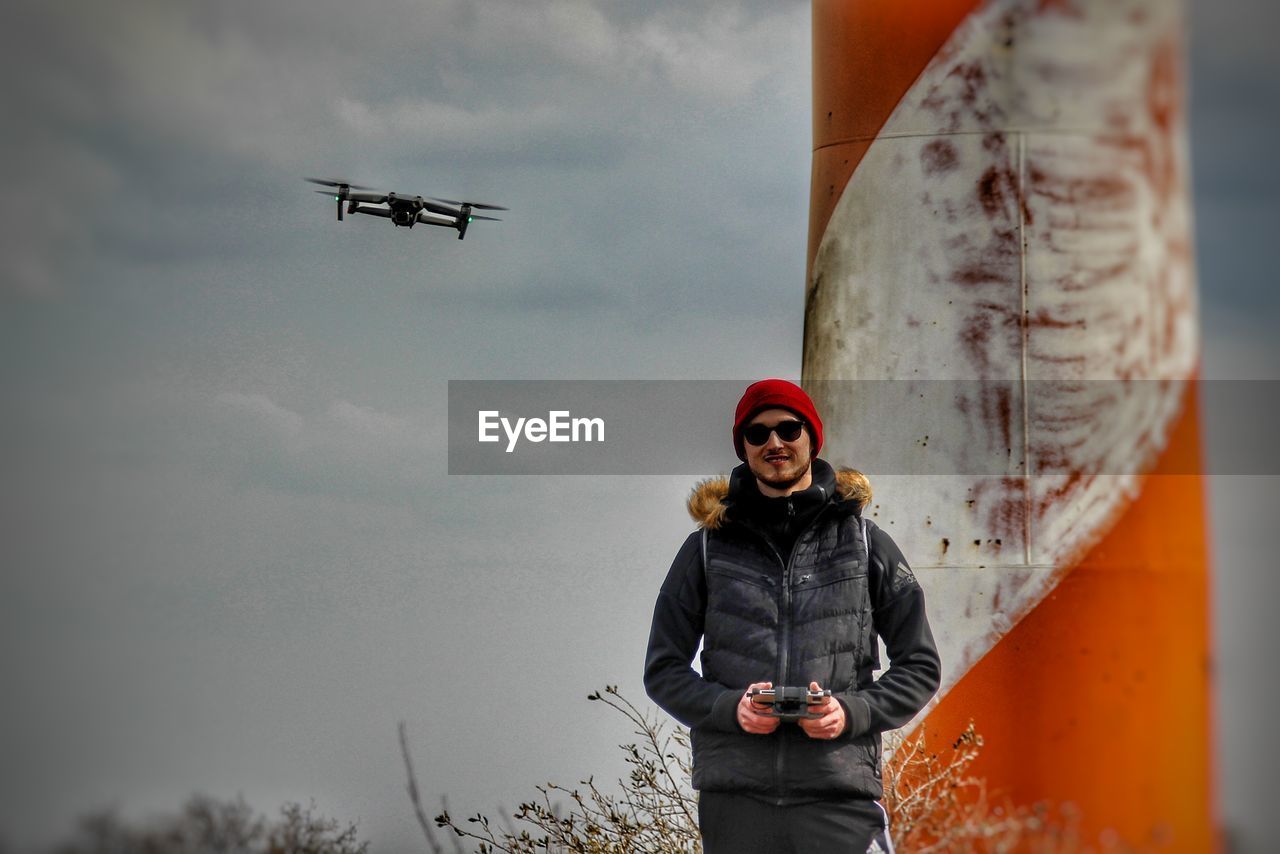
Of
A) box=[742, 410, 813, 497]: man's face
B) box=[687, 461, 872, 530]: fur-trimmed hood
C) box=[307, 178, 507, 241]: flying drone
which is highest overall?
box=[307, 178, 507, 241]: flying drone

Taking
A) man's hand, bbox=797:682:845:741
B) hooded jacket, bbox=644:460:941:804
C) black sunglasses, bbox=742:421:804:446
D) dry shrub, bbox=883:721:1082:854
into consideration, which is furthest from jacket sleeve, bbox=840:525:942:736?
dry shrub, bbox=883:721:1082:854

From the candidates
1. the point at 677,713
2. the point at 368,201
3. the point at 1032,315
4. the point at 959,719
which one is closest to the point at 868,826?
the point at 677,713

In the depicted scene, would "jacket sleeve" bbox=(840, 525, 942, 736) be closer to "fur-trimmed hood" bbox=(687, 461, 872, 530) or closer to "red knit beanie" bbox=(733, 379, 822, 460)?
"fur-trimmed hood" bbox=(687, 461, 872, 530)

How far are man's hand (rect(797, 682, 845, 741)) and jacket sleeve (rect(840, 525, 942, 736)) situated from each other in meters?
0.10

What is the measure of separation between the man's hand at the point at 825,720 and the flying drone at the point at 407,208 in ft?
8.32

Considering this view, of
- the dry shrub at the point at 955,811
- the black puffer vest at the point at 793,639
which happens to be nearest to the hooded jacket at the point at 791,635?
the black puffer vest at the point at 793,639

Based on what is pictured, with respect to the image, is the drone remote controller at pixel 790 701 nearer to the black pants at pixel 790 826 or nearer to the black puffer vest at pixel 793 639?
the black puffer vest at pixel 793 639

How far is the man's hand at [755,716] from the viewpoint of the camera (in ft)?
8.77

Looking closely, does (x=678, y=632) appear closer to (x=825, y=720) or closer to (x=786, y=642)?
(x=786, y=642)

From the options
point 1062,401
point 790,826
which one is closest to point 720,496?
point 790,826

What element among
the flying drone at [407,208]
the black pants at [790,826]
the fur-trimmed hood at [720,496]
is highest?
the flying drone at [407,208]

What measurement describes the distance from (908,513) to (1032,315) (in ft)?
2.05

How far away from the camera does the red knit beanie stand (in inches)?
113

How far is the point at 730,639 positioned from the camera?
Result: 2826 millimetres
